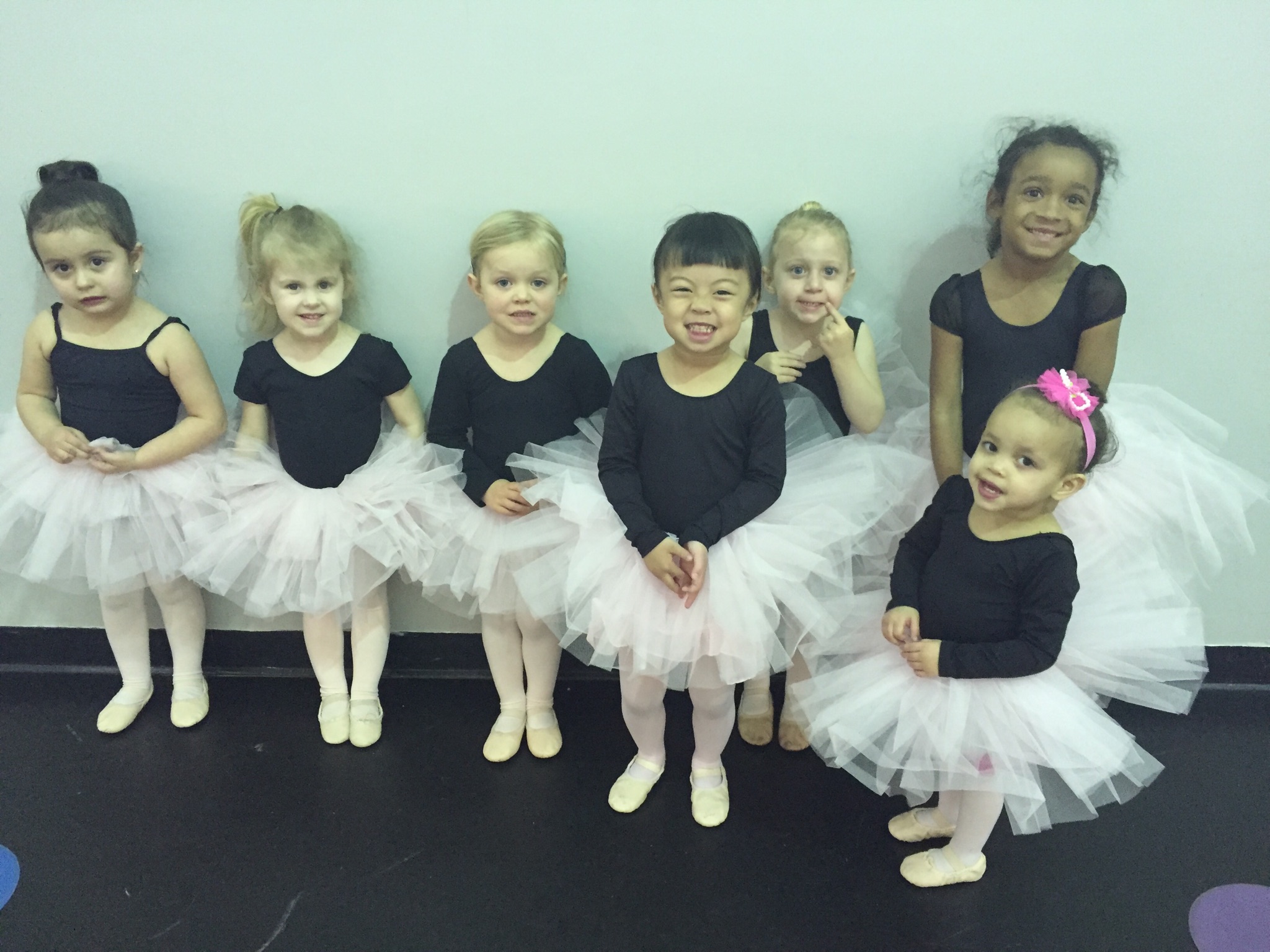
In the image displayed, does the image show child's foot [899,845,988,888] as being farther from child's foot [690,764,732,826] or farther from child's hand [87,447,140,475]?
child's hand [87,447,140,475]

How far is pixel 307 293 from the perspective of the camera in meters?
1.54

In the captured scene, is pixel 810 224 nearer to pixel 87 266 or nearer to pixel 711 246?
pixel 711 246

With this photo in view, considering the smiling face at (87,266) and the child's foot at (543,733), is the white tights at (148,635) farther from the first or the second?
the child's foot at (543,733)

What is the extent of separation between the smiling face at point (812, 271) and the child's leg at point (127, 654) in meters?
1.54

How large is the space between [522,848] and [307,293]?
3.63 ft

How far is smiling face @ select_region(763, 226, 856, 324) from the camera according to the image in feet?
4.81

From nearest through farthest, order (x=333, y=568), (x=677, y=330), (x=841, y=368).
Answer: (x=677, y=330)
(x=841, y=368)
(x=333, y=568)

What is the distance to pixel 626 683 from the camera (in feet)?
4.99

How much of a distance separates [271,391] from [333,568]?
374 mm

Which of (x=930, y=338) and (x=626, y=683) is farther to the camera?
(x=930, y=338)

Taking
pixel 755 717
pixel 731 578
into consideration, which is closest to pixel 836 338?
pixel 731 578

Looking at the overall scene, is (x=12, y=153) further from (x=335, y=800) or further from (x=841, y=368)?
(x=841, y=368)

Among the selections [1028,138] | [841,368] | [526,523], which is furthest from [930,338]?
[526,523]

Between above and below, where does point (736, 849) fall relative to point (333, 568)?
below
